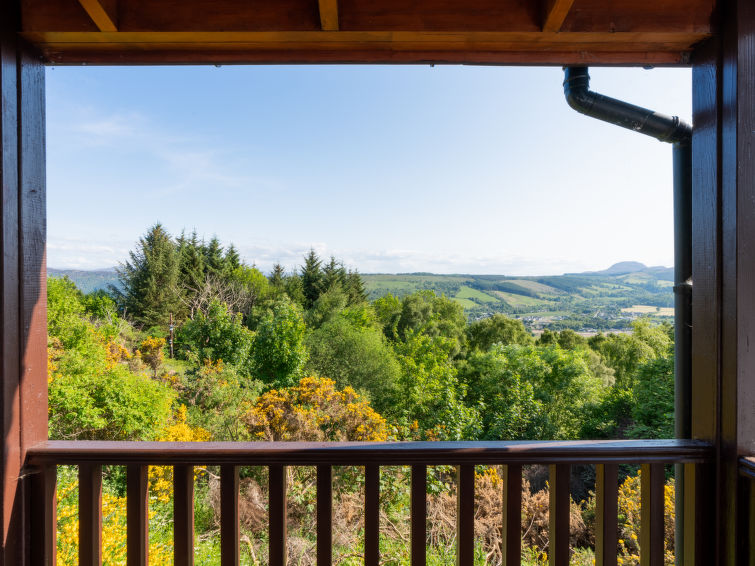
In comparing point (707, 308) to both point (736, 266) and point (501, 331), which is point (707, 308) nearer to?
point (736, 266)

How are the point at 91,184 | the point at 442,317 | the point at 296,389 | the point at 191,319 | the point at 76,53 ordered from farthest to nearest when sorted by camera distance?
the point at 442,317, the point at 91,184, the point at 191,319, the point at 296,389, the point at 76,53

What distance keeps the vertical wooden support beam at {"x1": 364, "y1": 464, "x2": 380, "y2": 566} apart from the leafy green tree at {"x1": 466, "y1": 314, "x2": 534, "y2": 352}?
1086 centimetres

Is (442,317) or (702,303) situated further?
(442,317)

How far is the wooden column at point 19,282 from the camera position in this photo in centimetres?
99

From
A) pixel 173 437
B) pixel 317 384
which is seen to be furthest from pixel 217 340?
pixel 317 384

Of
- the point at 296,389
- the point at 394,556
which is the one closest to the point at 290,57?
the point at 394,556

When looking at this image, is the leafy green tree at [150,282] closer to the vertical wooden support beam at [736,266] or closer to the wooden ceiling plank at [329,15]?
the wooden ceiling plank at [329,15]

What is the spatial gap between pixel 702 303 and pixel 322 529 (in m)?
1.30

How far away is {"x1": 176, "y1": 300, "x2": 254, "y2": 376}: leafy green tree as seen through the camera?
277 inches

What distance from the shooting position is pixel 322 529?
1038mm

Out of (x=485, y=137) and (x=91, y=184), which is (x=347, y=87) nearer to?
(x=485, y=137)

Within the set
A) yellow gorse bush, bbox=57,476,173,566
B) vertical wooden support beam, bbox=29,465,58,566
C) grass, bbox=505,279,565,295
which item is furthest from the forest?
vertical wooden support beam, bbox=29,465,58,566

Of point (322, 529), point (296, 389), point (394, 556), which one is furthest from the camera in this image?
point (296, 389)

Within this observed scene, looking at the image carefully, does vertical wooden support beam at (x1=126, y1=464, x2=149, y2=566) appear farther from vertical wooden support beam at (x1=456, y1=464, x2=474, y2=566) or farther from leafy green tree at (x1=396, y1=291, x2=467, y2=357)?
leafy green tree at (x1=396, y1=291, x2=467, y2=357)
